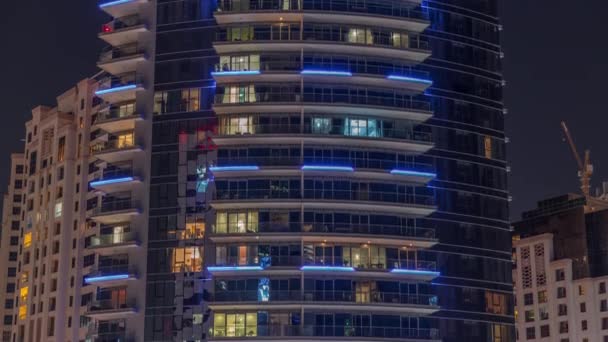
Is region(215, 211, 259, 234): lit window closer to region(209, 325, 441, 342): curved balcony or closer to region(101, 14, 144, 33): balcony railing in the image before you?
region(209, 325, 441, 342): curved balcony

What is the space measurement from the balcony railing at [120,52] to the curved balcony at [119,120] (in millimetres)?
6680

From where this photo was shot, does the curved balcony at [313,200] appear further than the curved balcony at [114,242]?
No

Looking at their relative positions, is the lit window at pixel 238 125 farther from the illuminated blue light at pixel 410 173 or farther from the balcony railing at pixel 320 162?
the illuminated blue light at pixel 410 173

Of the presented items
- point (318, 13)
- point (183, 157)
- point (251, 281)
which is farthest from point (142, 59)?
point (251, 281)

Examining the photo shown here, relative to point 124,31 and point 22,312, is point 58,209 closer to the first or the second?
point 22,312

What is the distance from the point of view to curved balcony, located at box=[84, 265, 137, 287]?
437 ft

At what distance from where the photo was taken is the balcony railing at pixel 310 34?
133750 mm

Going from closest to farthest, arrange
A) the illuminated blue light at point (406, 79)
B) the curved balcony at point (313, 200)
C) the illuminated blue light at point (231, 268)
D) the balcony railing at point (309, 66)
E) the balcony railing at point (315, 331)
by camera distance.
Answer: the balcony railing at point (315, 331)
the illuminated blue light at point (231, 268)
the curved balcony at point (313, 200)
the balcony railing at point (309, 66)
the illuminated blue light at point (406, 79)

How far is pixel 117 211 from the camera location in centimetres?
13588

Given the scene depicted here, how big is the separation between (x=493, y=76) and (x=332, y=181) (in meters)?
31.3

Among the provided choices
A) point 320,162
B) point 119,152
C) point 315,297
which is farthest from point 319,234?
point 119,152

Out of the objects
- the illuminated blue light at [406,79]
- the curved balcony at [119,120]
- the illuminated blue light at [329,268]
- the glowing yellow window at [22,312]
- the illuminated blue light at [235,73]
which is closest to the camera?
the illuminated blue light at [329,268]

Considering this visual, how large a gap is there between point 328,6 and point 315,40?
5.16 meters

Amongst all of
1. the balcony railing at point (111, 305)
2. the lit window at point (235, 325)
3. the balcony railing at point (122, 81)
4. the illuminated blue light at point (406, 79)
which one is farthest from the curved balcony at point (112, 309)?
the illuminated blue light at point (406, 79)
